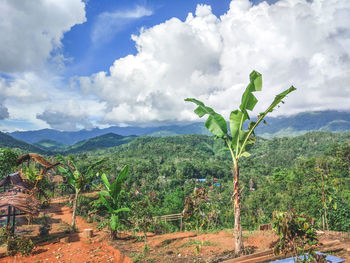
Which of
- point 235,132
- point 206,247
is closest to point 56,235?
point 206,247

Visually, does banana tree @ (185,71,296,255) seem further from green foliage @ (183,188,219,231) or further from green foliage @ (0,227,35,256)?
green foliage @ (0,227,35,256)

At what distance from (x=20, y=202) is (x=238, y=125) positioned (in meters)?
7.13

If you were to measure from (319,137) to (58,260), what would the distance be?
123576 mm

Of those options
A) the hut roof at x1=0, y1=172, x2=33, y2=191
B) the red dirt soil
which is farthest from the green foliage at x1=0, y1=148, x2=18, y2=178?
the red dirt soil

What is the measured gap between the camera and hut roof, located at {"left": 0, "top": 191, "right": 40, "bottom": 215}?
6.45m

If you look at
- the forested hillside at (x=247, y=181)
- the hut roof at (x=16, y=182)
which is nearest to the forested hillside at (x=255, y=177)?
→ the forested hillside at (x=247, y=181)

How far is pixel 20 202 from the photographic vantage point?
662 centimetres

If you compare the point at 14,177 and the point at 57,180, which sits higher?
the point at 14,177

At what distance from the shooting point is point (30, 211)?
6539mm

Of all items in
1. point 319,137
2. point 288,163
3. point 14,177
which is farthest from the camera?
point 319,137

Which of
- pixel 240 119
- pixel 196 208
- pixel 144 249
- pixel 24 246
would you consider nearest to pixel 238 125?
pixel 240 119

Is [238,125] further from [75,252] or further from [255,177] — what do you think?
[255,177]

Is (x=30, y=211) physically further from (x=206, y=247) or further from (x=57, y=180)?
(x=57, y=180)

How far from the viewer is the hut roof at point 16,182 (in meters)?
8.18
